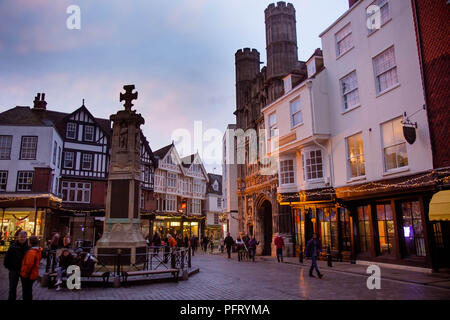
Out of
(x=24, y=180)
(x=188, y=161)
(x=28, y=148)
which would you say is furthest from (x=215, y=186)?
(x=24, y=180)

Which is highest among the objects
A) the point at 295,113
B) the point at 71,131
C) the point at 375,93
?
the point at 71,131

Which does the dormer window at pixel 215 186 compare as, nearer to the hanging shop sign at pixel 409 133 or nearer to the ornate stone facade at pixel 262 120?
the ornate stone facade at pixel 262 120

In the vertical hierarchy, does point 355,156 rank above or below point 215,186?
below

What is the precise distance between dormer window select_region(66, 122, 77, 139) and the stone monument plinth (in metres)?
23.0

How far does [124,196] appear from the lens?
1373cm

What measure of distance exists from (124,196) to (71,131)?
2467 centimetres

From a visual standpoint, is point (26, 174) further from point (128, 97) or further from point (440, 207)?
point (440, 207)

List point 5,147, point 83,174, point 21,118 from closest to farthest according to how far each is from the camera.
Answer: point 5,147, point 21,118, point 83,174

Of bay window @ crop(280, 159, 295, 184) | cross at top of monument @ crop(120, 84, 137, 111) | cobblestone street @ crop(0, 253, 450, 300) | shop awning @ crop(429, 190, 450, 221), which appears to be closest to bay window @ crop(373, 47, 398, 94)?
shop awning @ crop(429, 190, 450, 221)

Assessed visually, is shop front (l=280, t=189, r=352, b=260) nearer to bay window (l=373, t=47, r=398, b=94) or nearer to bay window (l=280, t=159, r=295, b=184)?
bay window (l=280, t=159, r=295, b=184)

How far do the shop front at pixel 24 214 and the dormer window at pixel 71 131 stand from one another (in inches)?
330

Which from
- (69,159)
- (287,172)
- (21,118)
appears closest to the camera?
(287,172)

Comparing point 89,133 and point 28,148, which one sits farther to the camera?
point 89,133

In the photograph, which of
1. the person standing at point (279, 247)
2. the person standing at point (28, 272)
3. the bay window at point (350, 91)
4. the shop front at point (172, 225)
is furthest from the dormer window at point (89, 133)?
the person standing at point (28, 272)
